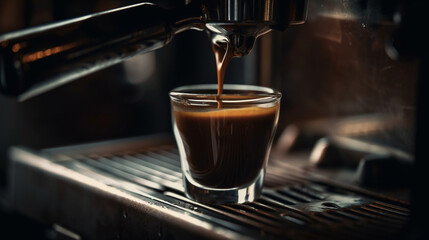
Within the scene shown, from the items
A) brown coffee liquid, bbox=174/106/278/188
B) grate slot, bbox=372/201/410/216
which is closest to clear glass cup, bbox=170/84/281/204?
brown coffee liquid, bbox=174/106/278/188

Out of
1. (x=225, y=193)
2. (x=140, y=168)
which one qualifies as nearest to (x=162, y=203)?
(x=225, y=193)

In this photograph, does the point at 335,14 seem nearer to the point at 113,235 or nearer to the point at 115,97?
the point at 113,235

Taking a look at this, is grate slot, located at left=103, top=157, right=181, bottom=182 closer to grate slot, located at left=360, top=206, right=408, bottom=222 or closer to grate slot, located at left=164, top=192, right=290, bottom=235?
grate slot, located at left=164, top=192, right=290, bottom=235

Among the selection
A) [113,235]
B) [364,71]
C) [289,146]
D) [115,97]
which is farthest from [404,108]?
[115,97]

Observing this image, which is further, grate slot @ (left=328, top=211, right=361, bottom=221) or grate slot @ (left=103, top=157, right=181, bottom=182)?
grate slot @ (left=103, top=157, right=181, bottom=182)

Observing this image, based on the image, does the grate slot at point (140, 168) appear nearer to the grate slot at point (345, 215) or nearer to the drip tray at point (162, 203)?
the drip tray at point (162, 203)

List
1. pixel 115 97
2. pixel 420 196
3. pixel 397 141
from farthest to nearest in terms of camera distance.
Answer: pixel 115 97
pixel 397 141
pixel 420 196

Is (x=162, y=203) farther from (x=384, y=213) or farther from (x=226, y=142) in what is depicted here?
(x=384, y=213)

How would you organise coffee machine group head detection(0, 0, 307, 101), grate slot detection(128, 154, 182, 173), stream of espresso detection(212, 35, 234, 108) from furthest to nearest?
1. grate slot detection(128, 154, 182, 173)
2. stream of espresso detection(212, 35, 234, 108)
3. coffee machine group head detection(0, 0, 307, 101)
